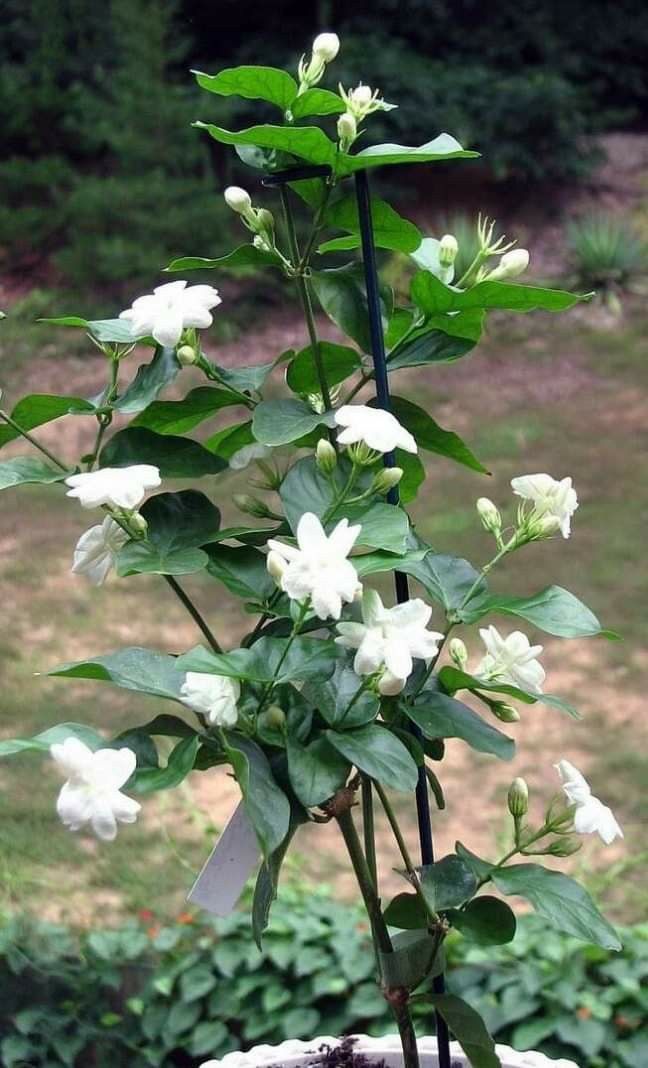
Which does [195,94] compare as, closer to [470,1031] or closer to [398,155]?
[398,155]

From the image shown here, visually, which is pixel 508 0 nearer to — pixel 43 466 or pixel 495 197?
pixel 495 197

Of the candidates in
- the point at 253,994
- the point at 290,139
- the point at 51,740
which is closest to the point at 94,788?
the point at 51,740

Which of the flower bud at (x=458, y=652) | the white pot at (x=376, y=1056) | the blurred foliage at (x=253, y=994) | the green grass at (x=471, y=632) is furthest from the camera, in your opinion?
the green grass at (x=471, y=632)

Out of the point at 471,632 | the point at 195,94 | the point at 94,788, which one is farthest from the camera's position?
the point at 195,94

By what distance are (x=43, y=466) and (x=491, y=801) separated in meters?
1.83

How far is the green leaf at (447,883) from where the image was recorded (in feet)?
2.49

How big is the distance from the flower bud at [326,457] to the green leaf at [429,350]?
11 cm

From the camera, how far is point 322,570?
62 centimetres

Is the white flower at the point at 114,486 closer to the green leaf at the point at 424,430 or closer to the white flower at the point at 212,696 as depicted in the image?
the white flower at the point at 212,696

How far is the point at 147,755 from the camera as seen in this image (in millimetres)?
701

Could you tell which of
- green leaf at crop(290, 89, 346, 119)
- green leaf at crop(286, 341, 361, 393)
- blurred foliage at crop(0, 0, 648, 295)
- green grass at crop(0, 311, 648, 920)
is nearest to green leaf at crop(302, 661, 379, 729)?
green leaf at crop(286, 341, 361, 393)

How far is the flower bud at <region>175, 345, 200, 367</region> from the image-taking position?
0.73 meters

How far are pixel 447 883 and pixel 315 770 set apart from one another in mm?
149

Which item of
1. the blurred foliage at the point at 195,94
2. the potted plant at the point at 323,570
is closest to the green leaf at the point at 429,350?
the potted plant at the point at 323,570
